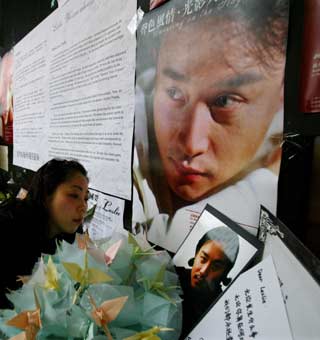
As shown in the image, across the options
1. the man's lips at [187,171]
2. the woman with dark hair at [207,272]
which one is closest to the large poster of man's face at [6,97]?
the man's lips at [187,171]

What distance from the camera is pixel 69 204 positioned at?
A: 3.47 ft

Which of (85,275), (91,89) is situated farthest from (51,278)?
(91,89)

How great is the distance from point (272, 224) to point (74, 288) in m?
0.30

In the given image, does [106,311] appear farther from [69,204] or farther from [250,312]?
[69,204]

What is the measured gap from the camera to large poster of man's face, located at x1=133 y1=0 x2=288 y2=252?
22.5 inches

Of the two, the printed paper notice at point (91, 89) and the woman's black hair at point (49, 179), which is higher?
the printed paper notice at point (91, 89)

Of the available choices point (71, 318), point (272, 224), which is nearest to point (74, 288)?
point (71, 318)

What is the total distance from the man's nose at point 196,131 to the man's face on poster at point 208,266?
26 cm

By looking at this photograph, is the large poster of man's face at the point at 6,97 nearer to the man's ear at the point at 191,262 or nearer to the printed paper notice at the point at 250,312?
the man's ear at the point at 191,262

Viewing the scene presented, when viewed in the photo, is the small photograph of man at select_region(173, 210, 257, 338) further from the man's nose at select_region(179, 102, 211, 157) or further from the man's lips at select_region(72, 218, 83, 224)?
the man's lips at select_region(72, 218, 83, 224)

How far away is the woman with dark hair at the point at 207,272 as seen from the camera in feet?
1.56

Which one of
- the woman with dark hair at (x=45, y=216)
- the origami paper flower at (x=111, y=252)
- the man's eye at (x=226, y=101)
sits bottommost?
the woman with dark hair at (x=45, y=216)

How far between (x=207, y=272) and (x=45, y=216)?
2.57 ft

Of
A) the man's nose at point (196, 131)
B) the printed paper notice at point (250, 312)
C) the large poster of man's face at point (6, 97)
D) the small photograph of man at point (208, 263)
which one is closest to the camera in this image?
the printed paper notice at point (250, 312)
